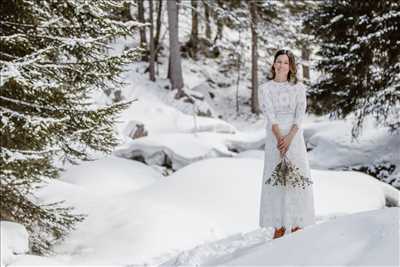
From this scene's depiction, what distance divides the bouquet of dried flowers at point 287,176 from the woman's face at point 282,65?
3.06 ft

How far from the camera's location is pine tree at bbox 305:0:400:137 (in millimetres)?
10500

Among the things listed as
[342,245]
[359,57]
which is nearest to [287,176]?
[342,245]

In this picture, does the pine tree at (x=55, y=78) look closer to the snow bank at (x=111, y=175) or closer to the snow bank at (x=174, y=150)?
the snow bank at (x=111, y=175)

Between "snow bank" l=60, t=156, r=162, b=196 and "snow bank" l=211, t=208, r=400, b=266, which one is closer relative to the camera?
"snow bank" l=211, t=208, r=400, b=266

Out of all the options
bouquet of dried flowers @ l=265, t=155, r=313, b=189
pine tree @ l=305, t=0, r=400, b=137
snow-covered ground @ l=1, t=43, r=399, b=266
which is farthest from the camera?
pine tree @ l=305, t=0, r=400, b=137

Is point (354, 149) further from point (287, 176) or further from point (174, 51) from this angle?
point (174, 51)

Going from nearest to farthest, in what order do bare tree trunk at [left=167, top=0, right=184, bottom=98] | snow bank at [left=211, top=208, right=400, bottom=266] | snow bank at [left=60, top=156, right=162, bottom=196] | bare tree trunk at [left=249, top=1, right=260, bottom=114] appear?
1. snow bank at [left=211, top=208, right=400, bottom=266]
2. snow bank at [left=60, top=156, right=162, bottom=196]
3. bare tree trunk at [left=167, top=0, right=184, bottom=98]
4. bare tree trunk at [left=249, top=1, right=260, bottom=114]

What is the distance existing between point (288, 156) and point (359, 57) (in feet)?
22.5

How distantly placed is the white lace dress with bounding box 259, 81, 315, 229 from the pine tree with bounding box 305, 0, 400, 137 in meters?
5.79

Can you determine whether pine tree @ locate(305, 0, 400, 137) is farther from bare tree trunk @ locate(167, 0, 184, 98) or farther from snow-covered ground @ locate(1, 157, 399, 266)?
bare tree trunk @ locate(167, 0, 184, 98)

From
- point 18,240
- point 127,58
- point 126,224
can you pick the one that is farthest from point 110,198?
point 127,58

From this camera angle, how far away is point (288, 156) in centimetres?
527

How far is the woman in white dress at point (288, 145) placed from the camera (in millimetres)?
5289

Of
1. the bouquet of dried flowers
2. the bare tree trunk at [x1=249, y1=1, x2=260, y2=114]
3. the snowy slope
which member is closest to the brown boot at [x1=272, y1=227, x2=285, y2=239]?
the bouquet of dried flowers
